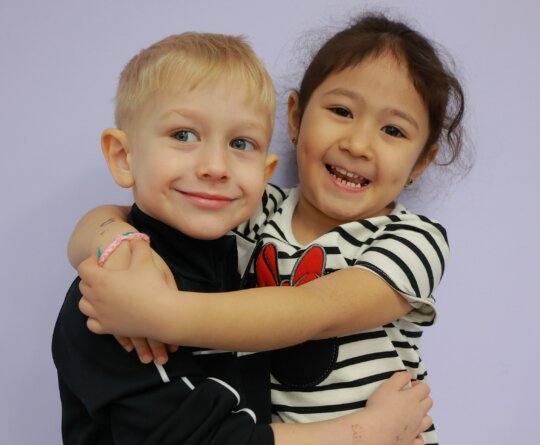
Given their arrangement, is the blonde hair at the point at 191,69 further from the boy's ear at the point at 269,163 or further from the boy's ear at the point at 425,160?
the boy's ear at the point at 425,160

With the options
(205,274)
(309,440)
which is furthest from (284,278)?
(309,440)

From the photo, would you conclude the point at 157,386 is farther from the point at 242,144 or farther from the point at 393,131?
the point at 393,131

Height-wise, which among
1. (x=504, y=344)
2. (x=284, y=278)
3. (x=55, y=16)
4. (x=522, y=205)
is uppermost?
(x=55, y=16)

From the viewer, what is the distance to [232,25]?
4.38 ft

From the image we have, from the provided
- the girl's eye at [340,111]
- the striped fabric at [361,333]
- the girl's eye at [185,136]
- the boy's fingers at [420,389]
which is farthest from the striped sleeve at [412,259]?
the girl's eye at [185,136]

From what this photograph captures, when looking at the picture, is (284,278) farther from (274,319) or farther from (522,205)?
(522,205)

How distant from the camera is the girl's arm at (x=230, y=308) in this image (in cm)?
80

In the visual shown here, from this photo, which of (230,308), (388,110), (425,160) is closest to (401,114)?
(388,110)

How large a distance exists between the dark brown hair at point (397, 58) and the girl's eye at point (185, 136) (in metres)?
0.36

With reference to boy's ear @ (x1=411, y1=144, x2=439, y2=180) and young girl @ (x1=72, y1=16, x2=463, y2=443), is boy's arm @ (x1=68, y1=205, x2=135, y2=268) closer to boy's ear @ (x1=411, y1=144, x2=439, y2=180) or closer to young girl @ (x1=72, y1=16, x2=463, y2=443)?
young girl @ (x1=72, y1=16, x2=463, y2=443)

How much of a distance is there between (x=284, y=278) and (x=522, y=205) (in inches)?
26.4

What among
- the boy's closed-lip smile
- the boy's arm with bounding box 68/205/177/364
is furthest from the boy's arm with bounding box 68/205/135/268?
the boy's closed-lip smile

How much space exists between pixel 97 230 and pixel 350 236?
17.7 inches

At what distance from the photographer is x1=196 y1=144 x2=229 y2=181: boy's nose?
0.89 metres
